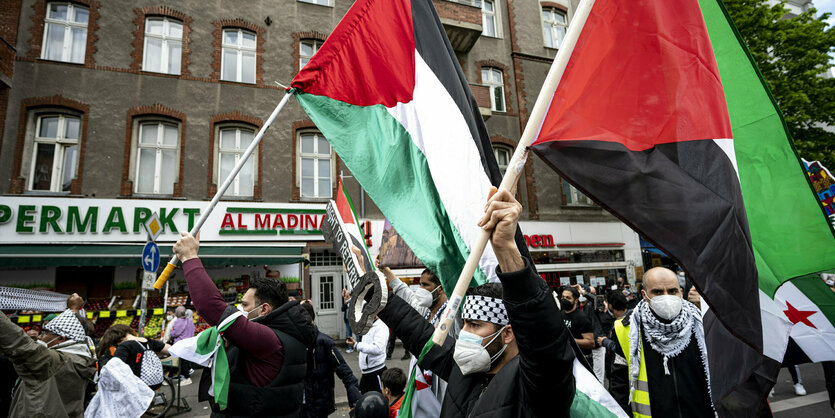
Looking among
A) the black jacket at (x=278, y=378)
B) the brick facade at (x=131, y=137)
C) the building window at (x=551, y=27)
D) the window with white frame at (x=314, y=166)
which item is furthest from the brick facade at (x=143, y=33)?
the building window at (x=551, y=27)

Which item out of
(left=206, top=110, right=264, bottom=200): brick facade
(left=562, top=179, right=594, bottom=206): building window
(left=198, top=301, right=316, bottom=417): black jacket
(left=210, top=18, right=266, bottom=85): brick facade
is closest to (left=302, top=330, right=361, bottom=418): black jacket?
(left=198, top=301, right=316, bottom=417): black jacket

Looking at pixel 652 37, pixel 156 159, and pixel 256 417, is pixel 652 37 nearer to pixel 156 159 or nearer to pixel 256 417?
pixel 256 417

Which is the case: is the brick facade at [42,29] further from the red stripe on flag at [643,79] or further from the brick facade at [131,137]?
the red stripe on flag at [643,79]

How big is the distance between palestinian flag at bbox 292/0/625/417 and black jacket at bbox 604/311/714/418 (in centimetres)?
156

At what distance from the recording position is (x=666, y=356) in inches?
118

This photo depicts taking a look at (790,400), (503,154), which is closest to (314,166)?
(503,154)

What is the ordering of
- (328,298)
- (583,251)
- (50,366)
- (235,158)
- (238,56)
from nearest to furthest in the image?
(50,366) → (235,158) → (238,56) → (328,298) → (583,251)

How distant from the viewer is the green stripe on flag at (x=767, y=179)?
7.09 feet

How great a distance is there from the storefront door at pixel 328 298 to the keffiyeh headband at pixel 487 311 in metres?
12.5

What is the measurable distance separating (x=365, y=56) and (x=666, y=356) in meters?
3.15

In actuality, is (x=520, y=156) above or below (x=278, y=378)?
above

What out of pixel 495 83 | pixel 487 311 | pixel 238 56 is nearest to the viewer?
pixel 487 311

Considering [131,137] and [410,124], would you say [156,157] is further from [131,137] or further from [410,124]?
[410,124]

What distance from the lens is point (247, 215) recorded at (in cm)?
1320
